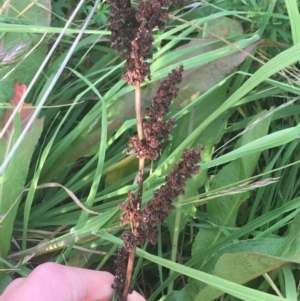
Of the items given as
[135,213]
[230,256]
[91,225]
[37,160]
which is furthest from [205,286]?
[37,160]

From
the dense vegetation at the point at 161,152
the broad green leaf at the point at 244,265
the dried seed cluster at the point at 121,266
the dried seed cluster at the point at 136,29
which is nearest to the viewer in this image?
the dried seed cluster at the point at 136,29

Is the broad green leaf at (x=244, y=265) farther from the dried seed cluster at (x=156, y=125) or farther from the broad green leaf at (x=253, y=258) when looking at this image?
the dried seed cluster at (x=156, y=125)

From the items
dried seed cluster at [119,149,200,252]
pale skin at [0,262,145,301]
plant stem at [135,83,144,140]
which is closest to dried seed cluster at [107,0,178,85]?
plant stem at [135,83,144,140]

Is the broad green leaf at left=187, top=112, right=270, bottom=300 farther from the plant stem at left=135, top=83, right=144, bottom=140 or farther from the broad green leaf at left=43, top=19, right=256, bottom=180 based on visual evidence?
the plant stem at left=135, top=83, right=144, bottom=140

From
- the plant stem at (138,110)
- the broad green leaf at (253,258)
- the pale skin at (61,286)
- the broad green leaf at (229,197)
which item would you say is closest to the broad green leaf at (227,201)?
the broad green leaf at (229,197)

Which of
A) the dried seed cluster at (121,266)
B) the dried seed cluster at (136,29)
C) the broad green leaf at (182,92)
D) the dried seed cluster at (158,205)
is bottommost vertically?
the dried seed cluster at (121,266)

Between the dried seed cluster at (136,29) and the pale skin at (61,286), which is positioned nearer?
the dried seed cluster at (136,29)
